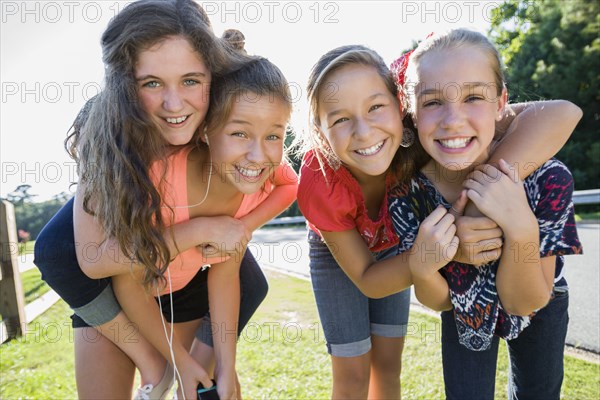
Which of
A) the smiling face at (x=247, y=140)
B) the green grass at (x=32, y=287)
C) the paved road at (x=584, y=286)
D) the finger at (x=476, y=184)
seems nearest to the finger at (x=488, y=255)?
the finger at (x=476, y=184)

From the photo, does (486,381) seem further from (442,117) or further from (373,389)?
(442,117)

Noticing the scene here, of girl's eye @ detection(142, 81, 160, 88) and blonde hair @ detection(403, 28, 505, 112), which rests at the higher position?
blonde hair @ detection(403, 28, 505, 112)

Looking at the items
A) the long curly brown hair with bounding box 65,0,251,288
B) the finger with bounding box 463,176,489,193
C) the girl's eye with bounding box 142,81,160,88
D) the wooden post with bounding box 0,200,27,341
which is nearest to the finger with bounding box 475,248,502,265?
the finger with bounding box 463,176,489,193

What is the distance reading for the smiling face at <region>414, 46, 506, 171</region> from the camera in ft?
5.90

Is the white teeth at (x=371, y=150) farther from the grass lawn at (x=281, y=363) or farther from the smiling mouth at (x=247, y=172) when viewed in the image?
the grass lawn at (x=281, y=363)

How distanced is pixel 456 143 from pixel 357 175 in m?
0.50

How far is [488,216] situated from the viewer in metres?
1.71

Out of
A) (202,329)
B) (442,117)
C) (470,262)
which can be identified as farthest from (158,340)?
(442,117)

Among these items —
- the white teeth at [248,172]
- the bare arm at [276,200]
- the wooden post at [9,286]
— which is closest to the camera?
the white teeth at [248,172]

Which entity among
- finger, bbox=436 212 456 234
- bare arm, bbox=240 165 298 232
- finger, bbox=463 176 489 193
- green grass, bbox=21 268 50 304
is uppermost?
finger, bbox=463 176 489 193

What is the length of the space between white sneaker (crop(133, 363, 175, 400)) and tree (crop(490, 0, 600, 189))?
52.8 ft

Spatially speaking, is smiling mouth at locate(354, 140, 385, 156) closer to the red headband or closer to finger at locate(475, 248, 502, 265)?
the red headband

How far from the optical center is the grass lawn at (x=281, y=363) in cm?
287

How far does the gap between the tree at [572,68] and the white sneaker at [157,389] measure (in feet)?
52.8
